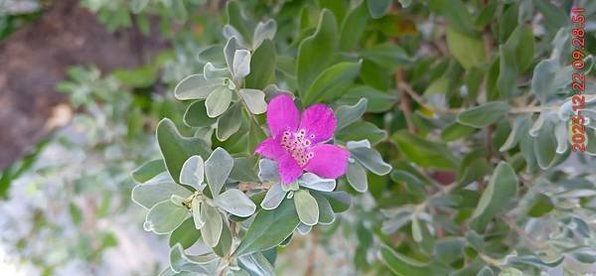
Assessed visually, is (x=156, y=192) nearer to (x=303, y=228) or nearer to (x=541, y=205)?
(x=303, y=228)

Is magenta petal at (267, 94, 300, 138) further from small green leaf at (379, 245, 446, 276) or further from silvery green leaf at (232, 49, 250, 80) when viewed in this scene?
small green leaf at (379, 245, 446, 276)

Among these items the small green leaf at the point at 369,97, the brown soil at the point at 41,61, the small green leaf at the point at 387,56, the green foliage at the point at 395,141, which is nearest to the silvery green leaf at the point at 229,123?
the green foliage at the point at 395,141

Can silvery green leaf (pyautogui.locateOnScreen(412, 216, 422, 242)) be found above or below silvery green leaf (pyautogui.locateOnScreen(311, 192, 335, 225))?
below

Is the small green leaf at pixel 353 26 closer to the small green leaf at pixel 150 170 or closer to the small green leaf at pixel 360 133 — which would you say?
the small green leaf at pixel 360 133

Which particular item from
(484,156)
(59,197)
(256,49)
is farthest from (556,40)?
(59,197)

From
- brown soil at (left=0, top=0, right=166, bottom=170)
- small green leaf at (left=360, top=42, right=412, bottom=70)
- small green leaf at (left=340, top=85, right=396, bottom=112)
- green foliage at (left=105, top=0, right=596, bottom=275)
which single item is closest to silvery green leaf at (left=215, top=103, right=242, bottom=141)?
green foliage at (left=105, top=0, right=596, bottom=275)

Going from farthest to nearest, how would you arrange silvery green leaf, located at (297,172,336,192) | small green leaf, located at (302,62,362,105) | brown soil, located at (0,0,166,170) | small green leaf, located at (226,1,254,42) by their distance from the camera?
brown soil, located at (0,0,166,170), small green leaf, located at (226,1,254,42), small green leaf, located at (302,62,362,105), silvery green leaf, located at (297,172,336,192)
